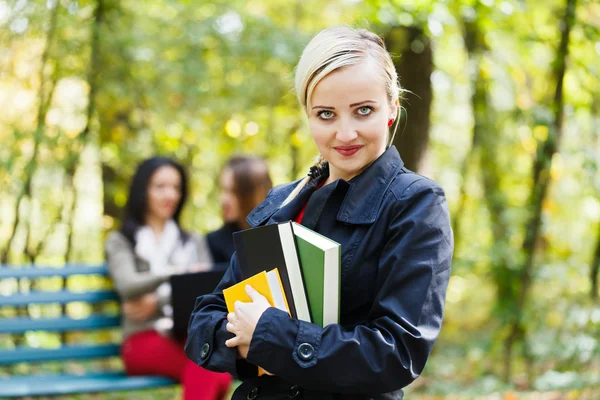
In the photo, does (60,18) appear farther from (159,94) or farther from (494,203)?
(494,203)

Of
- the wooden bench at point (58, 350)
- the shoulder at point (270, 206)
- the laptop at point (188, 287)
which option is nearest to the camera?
the shoulder at point (270, 206)

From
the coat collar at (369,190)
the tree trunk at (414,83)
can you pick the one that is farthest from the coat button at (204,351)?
the tree trunk at (414,83)

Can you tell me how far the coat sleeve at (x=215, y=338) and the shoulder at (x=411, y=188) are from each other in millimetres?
526

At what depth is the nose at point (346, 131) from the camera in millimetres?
1793

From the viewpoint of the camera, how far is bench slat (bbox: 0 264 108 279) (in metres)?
4.16

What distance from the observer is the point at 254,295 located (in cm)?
178

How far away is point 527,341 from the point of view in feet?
20.5

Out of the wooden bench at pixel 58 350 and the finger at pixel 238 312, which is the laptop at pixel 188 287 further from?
the finger at pixel 238 312

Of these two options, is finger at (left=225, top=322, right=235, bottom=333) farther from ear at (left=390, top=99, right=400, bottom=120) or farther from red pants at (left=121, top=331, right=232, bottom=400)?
red pants at (left=121, top=331, right=232, bottom=400)

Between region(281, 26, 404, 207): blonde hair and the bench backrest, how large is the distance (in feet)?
9.19

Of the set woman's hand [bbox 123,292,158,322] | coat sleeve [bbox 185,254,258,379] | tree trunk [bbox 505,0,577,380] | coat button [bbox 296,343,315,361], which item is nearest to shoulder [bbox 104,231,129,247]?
woman's hand [bbox 123,292,158,322]

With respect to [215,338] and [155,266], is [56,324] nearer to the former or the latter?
[155,266]

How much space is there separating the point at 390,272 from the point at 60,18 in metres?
4.63

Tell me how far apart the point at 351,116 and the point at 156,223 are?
2964 millimetres
